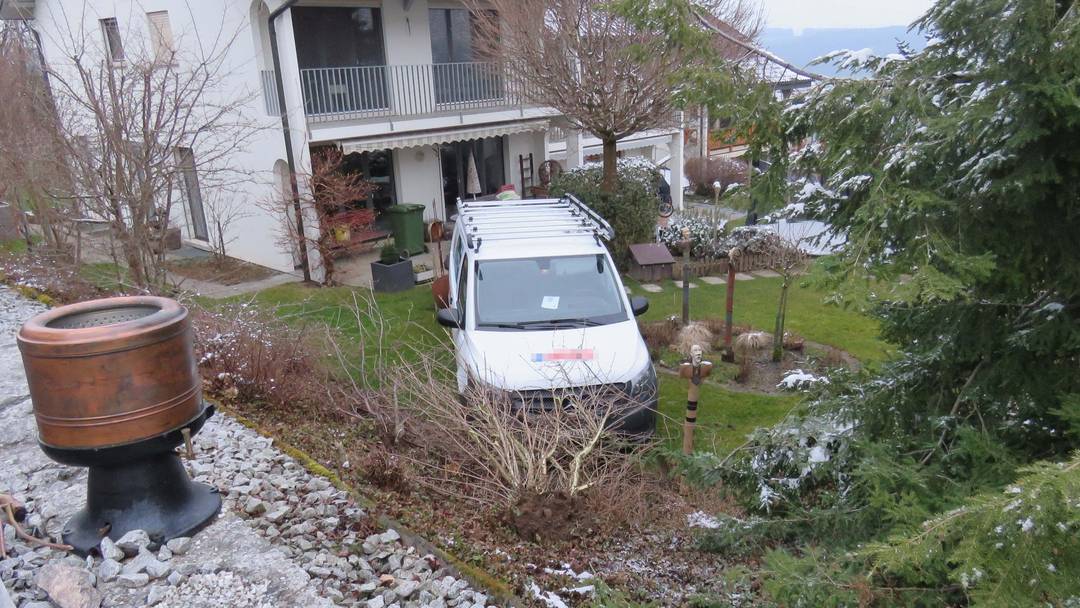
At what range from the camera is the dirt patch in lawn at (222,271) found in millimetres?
13789

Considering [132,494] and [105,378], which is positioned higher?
[105,378]

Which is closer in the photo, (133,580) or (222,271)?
(133,580)

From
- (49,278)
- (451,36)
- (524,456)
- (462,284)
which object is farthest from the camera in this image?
(451,36)

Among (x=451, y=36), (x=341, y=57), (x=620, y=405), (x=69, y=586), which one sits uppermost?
(x=451, y=36)

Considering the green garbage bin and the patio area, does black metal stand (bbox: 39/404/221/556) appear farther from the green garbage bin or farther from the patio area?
the green garbage bin

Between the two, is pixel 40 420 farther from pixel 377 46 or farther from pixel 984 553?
pixel 377 46

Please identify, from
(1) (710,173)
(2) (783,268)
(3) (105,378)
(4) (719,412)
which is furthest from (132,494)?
(1) (710,173)

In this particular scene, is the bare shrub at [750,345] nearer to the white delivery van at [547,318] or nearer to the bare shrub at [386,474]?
the white delivery van at [547,318]

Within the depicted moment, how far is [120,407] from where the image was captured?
12.4ft

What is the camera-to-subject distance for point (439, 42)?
15883 mm

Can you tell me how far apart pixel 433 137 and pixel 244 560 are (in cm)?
1141

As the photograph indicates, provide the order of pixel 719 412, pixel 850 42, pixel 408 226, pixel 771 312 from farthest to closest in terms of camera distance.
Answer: pixel 408 226 < pixel 771 312 < pixel 719 412 < pixel 850 42

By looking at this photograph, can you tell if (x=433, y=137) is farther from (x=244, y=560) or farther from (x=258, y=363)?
(x=244, y=560)

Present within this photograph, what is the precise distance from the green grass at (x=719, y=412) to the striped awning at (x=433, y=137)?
7.52 meters
